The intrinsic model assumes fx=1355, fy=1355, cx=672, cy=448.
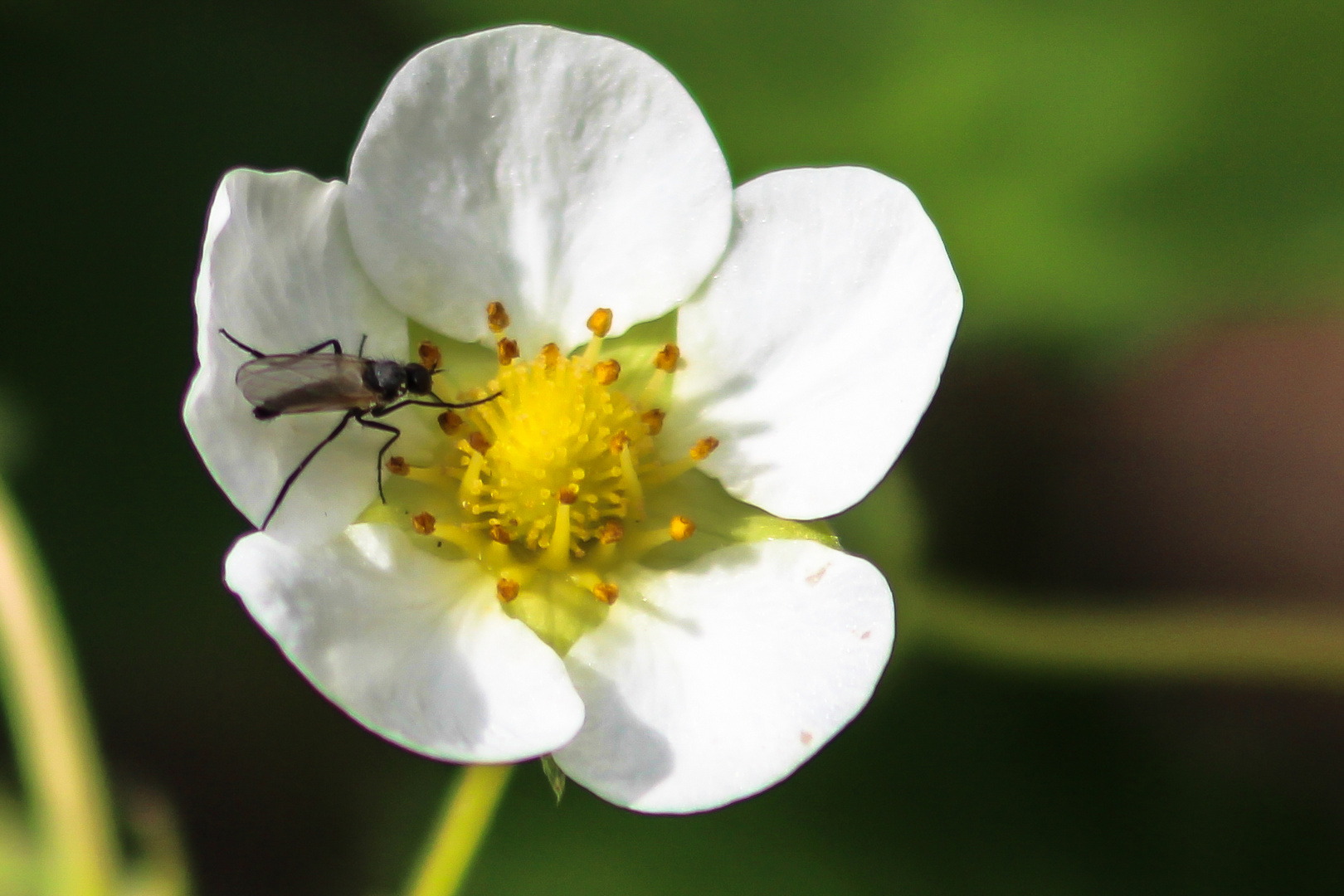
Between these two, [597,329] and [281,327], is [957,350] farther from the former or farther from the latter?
[281,327]

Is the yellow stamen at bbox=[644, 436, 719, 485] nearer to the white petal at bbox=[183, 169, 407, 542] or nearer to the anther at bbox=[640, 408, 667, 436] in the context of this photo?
the anther at bbox=[640, 408, 667, 436]

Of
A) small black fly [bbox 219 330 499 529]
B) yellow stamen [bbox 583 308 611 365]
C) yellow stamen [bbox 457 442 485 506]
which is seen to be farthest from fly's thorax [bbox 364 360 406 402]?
yellow stamen [bbox 583 308 611 365]

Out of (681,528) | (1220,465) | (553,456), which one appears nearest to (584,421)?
(553,456)

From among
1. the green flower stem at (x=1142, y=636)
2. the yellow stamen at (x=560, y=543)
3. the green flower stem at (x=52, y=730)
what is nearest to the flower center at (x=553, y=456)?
the yellow stamen at (x=560, y=543)

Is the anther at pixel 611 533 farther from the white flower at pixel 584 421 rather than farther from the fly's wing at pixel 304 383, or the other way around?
the fly's wing at pixel 304 383

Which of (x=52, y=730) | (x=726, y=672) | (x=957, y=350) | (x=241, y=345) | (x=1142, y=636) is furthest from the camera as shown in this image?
(x=957, y=350)
